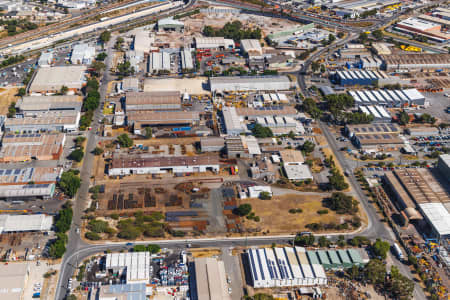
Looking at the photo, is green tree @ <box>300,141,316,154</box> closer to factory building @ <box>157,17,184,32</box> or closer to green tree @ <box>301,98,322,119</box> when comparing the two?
green tree @ <box>301,98,322,119</box>

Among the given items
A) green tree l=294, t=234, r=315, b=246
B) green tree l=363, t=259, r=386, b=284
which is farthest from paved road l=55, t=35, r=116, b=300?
green tree l=363, t=259, r=386, b=284

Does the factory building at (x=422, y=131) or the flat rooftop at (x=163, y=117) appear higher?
the flat rooftop at (x=163, y=117)

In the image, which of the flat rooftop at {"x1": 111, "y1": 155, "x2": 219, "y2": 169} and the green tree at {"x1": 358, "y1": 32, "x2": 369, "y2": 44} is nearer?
the flat rooftop at {"x1": 111, "y1": 155, "x2": 219, "y2": 169}

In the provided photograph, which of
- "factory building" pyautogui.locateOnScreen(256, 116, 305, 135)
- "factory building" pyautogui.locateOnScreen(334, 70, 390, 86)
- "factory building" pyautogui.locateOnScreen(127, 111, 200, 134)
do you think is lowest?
"factory building" pyautogui.locateOnScreen(256, 116, 305, 135)

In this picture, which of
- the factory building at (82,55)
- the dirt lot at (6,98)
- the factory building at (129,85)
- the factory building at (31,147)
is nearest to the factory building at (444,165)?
the factory building at (129,85)

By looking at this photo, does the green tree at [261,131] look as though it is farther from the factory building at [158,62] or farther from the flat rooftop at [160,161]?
the factory building at [158,62]

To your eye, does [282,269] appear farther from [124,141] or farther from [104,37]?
[104,37]

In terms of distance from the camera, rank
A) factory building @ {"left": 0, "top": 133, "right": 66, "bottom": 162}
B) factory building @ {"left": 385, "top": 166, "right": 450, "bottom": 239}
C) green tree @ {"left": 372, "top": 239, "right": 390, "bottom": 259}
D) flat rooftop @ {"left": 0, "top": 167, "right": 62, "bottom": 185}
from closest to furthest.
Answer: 1. green tree @ {"left": 372, "top": 239, "right": 390, "bottom": 259}
2. factory building @ {"left": 385, "top": 166, "right": 450, "bottom": 239}
3. flat rooftop @ {"left": 0, "top": 167, "right": 62, "bottom": 185}
4. factory building @ {"left": 0, "top": 133, "right": 66, "bottom": 162}

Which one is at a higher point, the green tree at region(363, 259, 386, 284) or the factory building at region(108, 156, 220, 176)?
the factory building at region(108, 156, 220, 176)
